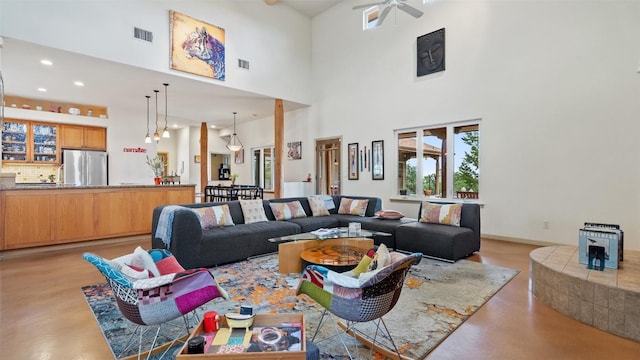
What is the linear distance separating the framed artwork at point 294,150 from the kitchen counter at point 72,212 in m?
4.03

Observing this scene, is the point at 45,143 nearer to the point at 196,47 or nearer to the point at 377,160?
the point at 196,47

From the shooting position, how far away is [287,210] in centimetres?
519

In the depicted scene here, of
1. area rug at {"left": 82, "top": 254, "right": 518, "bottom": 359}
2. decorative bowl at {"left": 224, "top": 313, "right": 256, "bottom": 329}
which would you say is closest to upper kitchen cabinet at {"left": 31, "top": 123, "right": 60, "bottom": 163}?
area rug at {"left": 82, "top": 254, "right": 518, "bottom": 359}

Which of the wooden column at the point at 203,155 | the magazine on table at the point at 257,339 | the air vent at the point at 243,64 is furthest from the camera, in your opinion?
the wooden column at the point at 203,155

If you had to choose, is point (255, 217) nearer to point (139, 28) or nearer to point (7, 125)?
point (139, 28)

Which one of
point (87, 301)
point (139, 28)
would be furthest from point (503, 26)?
A: point (87, 301)

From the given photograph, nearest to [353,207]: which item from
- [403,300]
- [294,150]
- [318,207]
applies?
[318,207]

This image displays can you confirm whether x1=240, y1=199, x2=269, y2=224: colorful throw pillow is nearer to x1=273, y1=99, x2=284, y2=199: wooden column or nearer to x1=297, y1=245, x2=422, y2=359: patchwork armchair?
x1=297, y1=245, x2=422, y2=359: patchwork armchair

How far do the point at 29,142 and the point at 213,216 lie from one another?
6758 millimetres

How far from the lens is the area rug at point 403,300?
7.16 feet

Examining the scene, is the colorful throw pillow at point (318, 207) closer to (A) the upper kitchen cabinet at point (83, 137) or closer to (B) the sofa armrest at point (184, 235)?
(B) the sofa armrest at point (184, 235)

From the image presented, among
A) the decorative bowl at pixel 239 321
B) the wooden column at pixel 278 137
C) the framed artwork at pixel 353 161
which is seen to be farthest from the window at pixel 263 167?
the decorative bowl at pixel 239 321

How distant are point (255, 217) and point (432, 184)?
3888 mm

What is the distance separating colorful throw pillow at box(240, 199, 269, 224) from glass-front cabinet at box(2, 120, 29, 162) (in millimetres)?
6752
